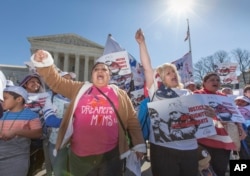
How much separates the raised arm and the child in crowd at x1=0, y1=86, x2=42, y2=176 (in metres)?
1.44

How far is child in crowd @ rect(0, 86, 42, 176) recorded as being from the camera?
2.87 metres

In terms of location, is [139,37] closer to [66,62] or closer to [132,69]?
[132,69]

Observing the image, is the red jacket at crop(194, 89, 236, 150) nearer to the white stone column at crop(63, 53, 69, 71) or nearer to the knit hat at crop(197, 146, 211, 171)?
the knit hat at crop(197, 146, 211, 171)

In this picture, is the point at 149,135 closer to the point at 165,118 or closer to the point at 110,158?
the point at 165,118

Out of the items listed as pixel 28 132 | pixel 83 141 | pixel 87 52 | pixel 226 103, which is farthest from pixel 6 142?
pixel 87 52

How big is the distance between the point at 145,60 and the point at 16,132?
5.59 feet

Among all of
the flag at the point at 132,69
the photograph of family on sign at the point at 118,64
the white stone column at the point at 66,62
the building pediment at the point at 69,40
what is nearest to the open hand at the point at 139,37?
the photograph of family on sign at the point at 118,64

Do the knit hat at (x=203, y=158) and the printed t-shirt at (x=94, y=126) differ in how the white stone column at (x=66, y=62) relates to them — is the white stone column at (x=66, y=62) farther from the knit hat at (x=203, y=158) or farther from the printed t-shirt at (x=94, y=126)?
the printed t-shirt at (x=94, y=126)

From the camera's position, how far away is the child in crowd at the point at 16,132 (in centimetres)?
287

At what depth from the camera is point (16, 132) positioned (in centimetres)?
292

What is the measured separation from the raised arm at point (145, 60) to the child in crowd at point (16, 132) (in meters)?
1.44

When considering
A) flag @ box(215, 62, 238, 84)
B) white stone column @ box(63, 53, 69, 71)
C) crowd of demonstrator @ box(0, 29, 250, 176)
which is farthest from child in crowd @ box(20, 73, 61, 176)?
white stone column @ box(63, 53, 69, 71)

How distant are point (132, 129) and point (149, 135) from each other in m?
0.33

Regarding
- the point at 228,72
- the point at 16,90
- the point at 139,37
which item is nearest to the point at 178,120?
the point at 139,37
